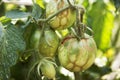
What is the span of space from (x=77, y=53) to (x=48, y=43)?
0.38 feet

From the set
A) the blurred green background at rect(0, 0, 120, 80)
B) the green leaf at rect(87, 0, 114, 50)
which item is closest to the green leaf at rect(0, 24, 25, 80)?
the blurred green background at rect(0, 0, 120, 80)

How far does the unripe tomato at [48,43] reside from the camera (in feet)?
4.80

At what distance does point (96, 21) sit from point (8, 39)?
0.89 meters

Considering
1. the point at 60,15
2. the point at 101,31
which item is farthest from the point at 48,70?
the point at 101,31

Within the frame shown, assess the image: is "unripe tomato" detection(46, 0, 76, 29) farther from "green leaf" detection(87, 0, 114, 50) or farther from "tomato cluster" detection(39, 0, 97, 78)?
"green leaf" detection(87, 0, 114, 50)

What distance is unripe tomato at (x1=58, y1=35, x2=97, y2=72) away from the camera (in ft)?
4.62

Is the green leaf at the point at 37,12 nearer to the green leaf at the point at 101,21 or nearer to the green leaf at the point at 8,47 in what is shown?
the green leaf at the point at 8,47

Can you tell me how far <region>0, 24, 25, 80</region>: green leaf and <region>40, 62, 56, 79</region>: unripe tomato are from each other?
3.9 inches

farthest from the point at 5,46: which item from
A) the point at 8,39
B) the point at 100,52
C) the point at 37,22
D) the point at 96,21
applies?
the point at 100,52

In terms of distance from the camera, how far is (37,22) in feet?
4.97

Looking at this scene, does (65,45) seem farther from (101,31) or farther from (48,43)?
(101,31)

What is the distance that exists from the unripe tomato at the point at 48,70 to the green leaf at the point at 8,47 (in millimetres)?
100

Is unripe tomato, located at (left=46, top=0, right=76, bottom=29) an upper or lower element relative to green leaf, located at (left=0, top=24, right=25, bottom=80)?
upper

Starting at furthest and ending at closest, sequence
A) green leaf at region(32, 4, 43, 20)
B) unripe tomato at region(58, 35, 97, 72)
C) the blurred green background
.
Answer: the blurred green background
green leaf at region(32, 4, 43, 20)
unripe tomato at region(58, 35, 97, 72)
